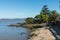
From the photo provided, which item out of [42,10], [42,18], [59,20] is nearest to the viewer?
[59,20]

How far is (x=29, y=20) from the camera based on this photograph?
8781 cm

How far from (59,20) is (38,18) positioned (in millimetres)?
26484

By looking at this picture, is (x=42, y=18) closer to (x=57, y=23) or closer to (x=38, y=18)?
(x=38, y=18)

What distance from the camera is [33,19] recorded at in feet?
293

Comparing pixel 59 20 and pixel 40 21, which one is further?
pixel 40 21

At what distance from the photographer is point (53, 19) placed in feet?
208

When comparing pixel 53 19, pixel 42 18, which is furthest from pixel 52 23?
pixel 42 18

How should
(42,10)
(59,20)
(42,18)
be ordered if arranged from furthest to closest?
(42,10), (42,18), (59,20)

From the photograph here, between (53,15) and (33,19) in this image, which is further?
(33,19)

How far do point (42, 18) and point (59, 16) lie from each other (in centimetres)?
2145

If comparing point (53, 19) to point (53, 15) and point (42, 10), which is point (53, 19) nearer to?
point (53, 15)

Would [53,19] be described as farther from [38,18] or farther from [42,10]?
[42,10]

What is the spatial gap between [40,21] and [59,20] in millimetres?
24289

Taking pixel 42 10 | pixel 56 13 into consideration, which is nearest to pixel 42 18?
pixel 42 10
